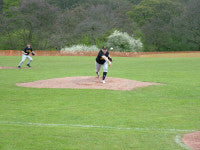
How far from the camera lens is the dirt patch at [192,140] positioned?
7.35 m

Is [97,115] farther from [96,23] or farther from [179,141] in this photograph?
[96,23]

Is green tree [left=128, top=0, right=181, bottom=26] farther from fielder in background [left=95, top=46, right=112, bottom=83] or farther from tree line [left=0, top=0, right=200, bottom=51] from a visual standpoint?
fielder in background [left=95, top=46, right=112, bottom=83]

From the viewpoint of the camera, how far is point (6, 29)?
3049 inches

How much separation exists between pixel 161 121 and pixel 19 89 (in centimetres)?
893

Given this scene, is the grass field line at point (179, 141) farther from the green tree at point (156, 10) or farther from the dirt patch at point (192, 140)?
the green tree at point (156, 10)

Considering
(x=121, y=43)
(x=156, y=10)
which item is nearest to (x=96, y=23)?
(x=121, y=43)

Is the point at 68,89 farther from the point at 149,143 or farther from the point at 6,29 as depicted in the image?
the point at 6,29

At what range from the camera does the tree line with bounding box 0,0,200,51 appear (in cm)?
7769

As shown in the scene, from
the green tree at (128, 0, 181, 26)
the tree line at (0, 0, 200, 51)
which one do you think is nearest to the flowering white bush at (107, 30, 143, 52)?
the tree line at (0, 0, 200, 51)

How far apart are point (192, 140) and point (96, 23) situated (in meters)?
73.6

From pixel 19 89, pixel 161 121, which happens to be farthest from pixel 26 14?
pixel 161 121

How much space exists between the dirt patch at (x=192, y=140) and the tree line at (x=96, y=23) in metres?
69.7

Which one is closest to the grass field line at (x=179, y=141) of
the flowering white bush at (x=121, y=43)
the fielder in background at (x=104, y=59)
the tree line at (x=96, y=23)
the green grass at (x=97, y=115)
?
the green grass at (x=97, y=115)

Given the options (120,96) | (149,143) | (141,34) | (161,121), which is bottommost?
(141,34)
